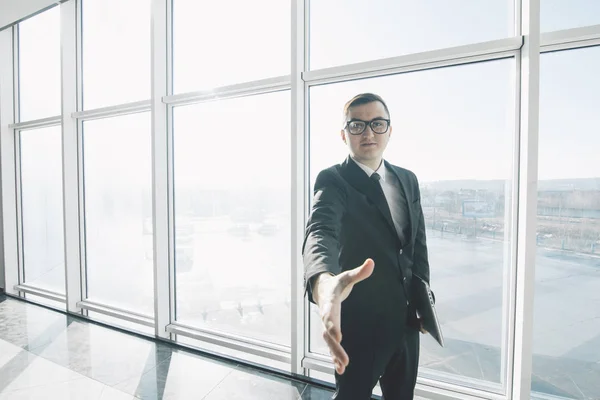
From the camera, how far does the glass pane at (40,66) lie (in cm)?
372

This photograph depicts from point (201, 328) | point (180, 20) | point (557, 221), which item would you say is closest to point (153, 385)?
point (201, 328)

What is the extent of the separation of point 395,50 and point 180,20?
215 cm

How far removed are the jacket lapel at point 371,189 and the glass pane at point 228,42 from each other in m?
1.60

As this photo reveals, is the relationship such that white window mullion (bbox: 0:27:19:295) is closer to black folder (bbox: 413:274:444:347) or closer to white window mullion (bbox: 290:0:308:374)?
white window mullion (bbox: 290:0:308:374)

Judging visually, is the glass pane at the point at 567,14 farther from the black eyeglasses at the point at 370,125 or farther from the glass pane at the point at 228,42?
the glass pane at the point at 228,42

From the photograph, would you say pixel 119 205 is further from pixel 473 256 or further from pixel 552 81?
pixel 552 81

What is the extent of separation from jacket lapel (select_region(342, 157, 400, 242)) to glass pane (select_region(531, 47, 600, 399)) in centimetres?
129

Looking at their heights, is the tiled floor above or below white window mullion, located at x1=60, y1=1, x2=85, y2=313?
below

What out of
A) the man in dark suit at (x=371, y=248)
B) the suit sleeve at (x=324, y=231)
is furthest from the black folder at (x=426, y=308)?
the suit sleeve at (x=324, y=231)

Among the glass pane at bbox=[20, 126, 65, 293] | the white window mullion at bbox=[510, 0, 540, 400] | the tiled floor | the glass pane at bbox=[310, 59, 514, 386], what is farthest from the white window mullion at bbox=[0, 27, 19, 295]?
the white window mullion at bbox=[510, 0, 540, 400]

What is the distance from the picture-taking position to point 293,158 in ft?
7.38

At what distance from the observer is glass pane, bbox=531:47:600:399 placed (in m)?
1.77

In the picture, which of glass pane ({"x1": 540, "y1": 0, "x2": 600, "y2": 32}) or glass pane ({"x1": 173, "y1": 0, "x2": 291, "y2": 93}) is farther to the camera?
glass pane ({"x1": 173, "y1": 0, "x2": 291, "y2": 93})

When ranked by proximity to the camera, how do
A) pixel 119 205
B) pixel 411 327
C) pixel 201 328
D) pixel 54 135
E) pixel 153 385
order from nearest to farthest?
pixel 411 327
pixel 153 385
pixel 201 328
pixel 119 205
pixel 54 135
